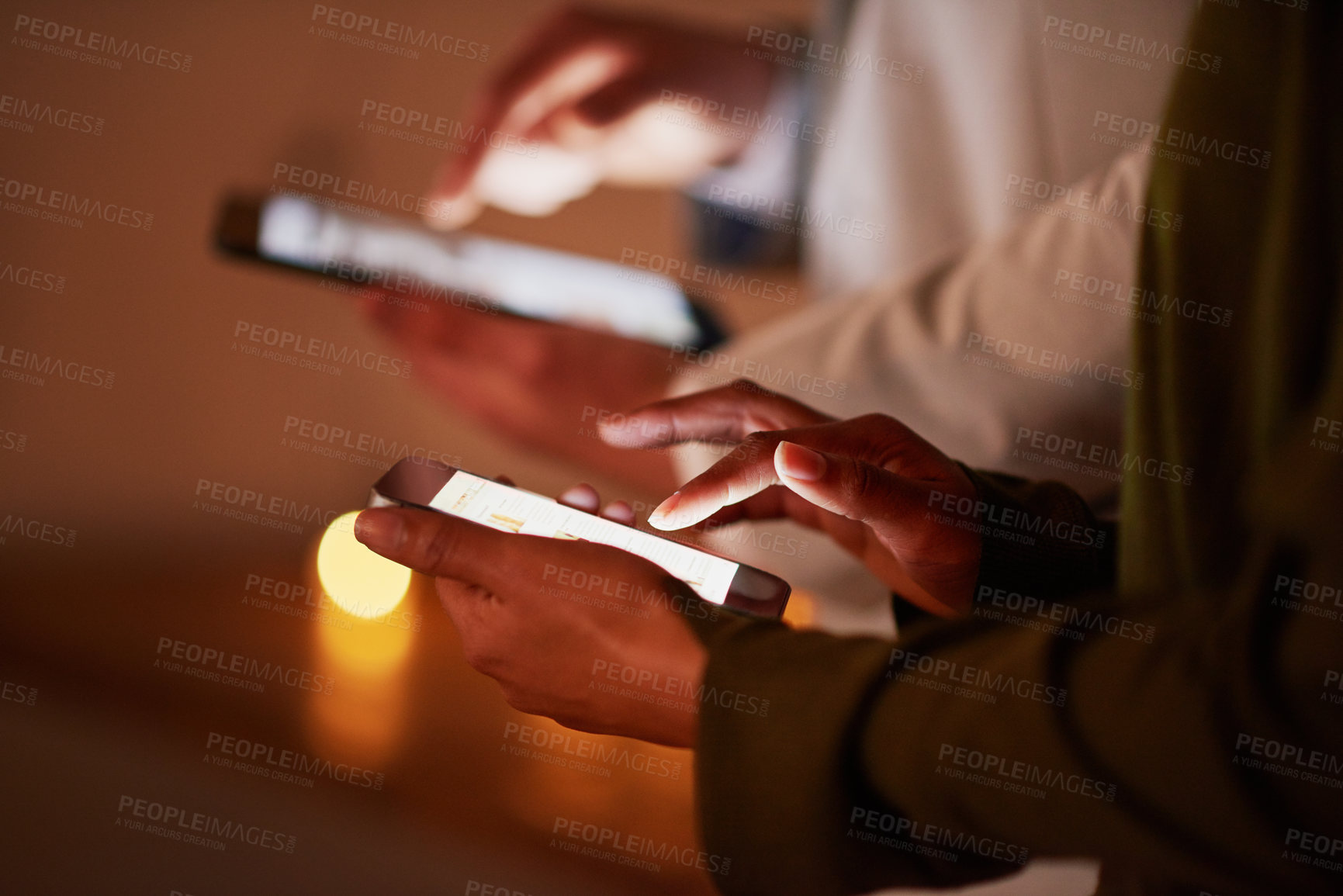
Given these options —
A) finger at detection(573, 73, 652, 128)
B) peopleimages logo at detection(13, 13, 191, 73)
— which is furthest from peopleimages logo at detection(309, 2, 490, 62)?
finger at detection(573, 73, 652, 128)

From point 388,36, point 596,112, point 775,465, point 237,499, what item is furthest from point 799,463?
point 237,499

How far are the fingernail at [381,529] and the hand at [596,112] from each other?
620mm

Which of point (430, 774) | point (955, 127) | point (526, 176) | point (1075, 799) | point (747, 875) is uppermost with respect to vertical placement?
point (955, 127)

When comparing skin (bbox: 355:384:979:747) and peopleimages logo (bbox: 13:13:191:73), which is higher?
peopleimages logo (bbox: 13:13:191:73)

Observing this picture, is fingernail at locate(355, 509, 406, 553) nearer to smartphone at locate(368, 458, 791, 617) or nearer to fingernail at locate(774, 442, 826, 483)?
smartphone at locate(368, 458, 791, 617)

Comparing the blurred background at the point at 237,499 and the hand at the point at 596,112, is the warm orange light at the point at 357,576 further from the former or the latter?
the hand at the point at 596,112

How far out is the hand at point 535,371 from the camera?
864 millimetres

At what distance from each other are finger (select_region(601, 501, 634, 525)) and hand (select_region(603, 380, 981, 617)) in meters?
0.04

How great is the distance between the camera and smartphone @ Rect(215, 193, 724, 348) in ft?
2.63

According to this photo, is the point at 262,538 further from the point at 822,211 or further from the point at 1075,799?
the point at 1075,799

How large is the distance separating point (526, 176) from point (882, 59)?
47 centimetres

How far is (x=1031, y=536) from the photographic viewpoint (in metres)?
0.46

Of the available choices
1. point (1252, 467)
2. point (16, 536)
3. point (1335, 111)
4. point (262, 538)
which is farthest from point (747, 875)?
point (16, 536)

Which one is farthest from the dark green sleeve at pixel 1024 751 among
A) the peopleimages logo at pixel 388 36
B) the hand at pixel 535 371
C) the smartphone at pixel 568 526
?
the peopleimages logo at pixel 388 36
